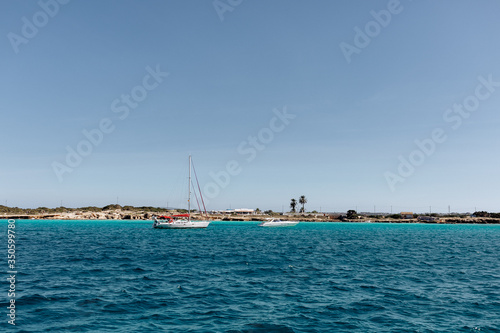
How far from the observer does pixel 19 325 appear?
1659cm

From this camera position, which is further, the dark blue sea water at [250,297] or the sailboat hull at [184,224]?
the sailboat hull at [184,224]

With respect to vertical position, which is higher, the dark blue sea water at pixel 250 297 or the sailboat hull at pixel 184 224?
the dark blue sea water at pixel 250 297

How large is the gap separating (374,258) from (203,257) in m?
22.9

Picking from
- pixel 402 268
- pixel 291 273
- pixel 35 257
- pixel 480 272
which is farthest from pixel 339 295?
pixel 35 257

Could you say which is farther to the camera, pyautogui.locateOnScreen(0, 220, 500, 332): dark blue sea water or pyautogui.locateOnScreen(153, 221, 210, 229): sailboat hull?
pyautogui.locateOnScreen(153, 221, 210, 229): sailboat hull

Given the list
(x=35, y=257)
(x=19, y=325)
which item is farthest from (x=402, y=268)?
(x=35, y=257)

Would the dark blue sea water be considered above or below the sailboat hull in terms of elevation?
above

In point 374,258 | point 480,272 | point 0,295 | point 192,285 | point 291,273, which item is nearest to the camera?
point 0,295

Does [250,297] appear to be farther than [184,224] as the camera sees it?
No

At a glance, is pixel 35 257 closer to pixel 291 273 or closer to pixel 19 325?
pixel 19 325

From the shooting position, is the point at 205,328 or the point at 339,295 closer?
the point at 205,328

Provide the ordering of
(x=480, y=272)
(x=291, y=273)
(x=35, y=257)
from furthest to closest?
(x=35, y=257) → (x=480, y=272) → (x=291, y=273)

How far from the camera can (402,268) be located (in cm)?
3553

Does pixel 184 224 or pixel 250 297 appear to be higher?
pixel 250 297
